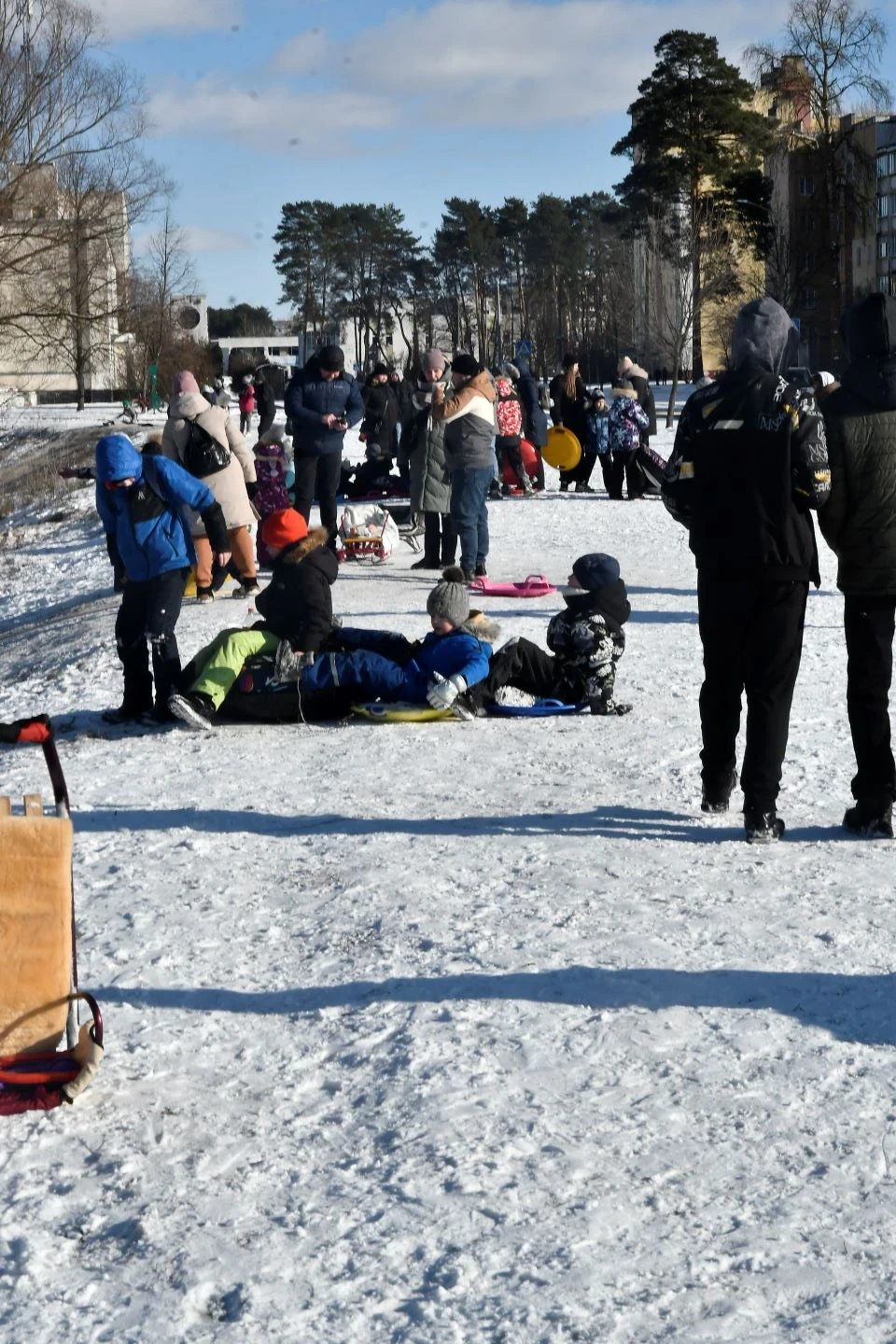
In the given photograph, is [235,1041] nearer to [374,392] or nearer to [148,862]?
[148,862]

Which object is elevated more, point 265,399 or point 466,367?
point 265,399

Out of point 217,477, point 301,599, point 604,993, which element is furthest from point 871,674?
point 217,477

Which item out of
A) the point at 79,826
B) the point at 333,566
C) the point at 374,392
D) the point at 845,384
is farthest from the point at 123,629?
the point at 374,392

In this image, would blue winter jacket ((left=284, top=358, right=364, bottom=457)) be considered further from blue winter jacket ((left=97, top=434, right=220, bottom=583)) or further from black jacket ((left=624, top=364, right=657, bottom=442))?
black jacket ((left=624, top=364, right=657, bottom=442))

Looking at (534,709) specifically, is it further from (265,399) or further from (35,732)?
(265,399)

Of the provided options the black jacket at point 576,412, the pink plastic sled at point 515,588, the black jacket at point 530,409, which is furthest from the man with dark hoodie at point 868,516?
the black jacket at point 530,409

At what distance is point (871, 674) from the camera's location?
5414mm

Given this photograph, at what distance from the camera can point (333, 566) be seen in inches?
320

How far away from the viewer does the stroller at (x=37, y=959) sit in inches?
142

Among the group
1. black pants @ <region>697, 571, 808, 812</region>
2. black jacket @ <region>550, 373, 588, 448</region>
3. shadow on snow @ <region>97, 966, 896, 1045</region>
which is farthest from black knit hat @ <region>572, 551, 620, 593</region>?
black jacket @ <region>550, 373, 588, 448</region>

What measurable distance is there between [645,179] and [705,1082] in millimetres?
45446

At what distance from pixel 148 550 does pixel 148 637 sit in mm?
435

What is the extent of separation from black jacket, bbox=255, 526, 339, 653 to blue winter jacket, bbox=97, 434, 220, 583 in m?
0.49

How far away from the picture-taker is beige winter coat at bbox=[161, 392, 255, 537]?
11016 millimetres
